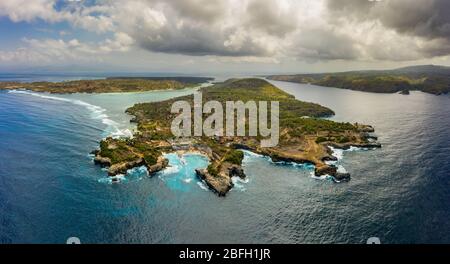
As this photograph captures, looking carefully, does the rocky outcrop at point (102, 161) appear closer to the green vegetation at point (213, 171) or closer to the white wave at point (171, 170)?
the white wave at point (171, 170)

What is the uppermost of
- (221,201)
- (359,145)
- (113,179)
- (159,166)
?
(359,145)

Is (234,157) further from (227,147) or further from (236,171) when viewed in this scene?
(227,147)

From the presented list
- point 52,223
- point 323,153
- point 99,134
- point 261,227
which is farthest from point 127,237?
point 99,134

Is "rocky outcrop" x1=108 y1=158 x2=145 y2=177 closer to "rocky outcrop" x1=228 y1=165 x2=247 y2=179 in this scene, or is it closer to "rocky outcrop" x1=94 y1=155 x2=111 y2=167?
"rocky outcrop" x1=94 y1=155 x2=111 y2=167

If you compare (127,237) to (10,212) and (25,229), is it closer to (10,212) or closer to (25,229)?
(25,229)

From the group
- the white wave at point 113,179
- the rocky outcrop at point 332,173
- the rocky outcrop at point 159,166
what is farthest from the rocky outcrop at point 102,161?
the rocky outcrop at point 332,173

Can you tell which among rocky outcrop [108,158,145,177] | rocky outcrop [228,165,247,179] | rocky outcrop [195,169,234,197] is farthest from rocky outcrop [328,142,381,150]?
rocky outcrop [108,158,145,177]

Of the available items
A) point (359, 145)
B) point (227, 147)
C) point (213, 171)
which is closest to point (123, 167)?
point (213, 171)
